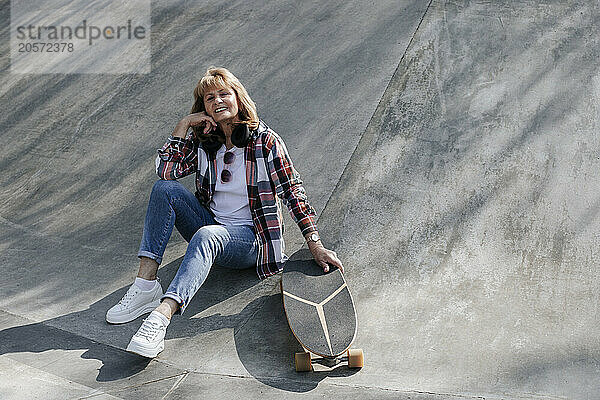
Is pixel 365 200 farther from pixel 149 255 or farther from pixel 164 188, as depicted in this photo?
pixel 149 255

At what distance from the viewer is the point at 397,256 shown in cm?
399

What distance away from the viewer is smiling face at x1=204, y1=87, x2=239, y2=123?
12.1ft

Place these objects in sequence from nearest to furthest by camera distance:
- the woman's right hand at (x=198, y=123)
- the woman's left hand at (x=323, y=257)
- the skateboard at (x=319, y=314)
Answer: the skateboard at (x=319, y=314), the woman's left hand at (x=323, y=257), the woman's right hand at (x=198, y=123)

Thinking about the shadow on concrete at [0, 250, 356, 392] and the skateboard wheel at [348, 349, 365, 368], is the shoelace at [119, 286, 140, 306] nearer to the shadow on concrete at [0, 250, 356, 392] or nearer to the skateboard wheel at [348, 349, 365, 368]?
the shadow on concrete at [0, 250, 356, 392]

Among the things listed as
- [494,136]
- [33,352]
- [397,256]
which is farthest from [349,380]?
[494,136]

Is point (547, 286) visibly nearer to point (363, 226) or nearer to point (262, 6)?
point (363, 226)

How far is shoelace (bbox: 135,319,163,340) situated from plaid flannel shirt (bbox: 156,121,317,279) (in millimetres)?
834

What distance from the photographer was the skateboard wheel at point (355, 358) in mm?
3188

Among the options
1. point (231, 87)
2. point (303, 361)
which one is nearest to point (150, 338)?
point (303, 361)

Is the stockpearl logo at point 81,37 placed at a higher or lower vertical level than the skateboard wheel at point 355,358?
higher

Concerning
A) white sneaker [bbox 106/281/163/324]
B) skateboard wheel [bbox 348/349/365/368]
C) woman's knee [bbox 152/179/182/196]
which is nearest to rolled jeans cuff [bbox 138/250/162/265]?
white sneaker [bbox 106/281/163/324]

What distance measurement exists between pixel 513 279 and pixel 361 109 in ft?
6.25

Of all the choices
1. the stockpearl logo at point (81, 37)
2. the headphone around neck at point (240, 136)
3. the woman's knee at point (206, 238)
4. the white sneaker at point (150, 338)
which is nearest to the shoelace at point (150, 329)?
the white sneaker at point (150, 338)

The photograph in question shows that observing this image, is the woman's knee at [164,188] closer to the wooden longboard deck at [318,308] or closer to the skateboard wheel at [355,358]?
the wooden longboard deck at [318,308]
